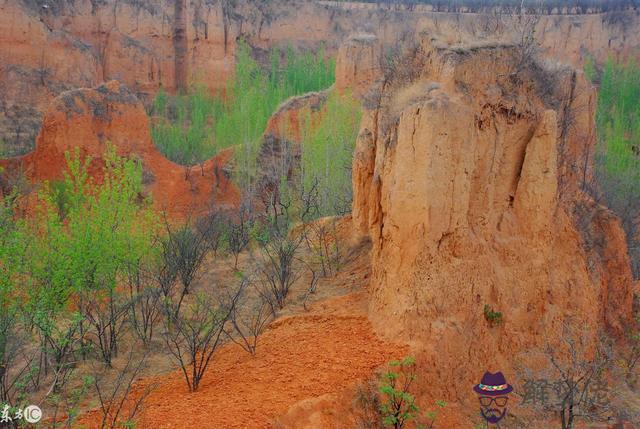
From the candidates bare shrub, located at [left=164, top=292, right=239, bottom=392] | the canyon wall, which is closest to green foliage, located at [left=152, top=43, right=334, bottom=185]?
the canyon wall

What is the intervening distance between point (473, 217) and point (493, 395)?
2.65m

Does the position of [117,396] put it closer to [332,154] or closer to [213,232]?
[213,232]

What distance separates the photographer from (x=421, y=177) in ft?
26.4

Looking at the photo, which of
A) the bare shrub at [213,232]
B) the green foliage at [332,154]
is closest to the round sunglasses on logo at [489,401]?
the bare shrub at [213,232]

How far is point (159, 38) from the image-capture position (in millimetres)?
43688

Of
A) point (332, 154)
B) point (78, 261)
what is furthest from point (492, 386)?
point (332, 154)

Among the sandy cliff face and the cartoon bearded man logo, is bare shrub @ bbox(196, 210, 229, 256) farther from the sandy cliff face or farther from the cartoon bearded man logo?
the cartoon bearded man logo

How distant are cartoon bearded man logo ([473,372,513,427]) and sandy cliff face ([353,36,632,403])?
343mm

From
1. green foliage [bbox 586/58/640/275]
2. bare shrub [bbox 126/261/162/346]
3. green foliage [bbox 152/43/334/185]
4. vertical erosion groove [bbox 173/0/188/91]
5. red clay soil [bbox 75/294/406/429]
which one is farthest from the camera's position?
vertical erosion groove [bbox 173/0/188/91]

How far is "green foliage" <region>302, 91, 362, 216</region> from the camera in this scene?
814 inches

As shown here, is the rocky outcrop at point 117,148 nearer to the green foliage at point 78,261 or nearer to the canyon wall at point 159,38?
the canyon wall at point 159,38

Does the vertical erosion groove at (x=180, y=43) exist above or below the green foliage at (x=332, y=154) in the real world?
above

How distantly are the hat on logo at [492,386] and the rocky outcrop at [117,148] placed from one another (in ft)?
54.4

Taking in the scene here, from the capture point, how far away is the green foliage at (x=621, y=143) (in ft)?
54.7
